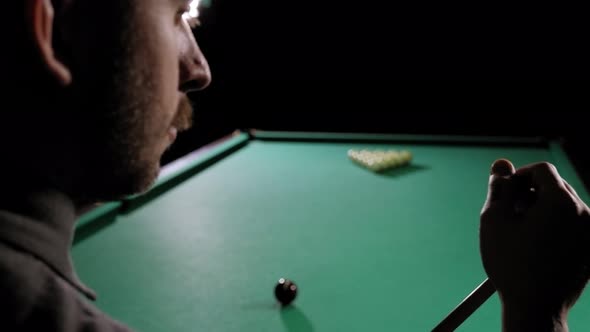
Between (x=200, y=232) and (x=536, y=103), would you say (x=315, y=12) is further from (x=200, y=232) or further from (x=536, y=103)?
(x=200, y=232)

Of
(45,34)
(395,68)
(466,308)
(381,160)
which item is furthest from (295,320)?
(395,68)

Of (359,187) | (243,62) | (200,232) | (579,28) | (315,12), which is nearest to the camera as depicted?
(200,232)

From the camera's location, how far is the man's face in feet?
2.06

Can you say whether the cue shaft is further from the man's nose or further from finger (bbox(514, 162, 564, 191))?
the man's nose

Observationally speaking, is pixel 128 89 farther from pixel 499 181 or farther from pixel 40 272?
pixel 499 181

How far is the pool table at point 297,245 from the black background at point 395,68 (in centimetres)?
155

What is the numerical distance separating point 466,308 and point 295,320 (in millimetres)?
373

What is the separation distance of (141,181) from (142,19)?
22cm

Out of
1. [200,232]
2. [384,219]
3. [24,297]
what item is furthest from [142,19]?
[384,219]

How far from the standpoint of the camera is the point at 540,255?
0.75m

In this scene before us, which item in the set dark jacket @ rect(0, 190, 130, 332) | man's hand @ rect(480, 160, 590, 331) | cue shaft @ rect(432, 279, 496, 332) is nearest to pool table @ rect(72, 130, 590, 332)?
cue shaft @ rect(432, 279, 496, 332)

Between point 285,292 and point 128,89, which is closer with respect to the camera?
point 128,89

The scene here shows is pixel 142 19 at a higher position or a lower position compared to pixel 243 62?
higher

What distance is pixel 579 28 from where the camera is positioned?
12.1 ft
